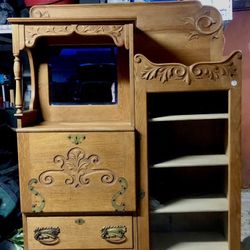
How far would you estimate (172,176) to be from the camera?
1.82 m

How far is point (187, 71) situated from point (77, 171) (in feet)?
2.16

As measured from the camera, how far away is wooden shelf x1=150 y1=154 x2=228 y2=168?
152 cm

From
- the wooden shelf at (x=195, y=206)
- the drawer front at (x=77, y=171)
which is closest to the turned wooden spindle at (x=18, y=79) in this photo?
the drawer front at (x=77, y=171)

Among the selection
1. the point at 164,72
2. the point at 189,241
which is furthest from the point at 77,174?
the point at 189,241

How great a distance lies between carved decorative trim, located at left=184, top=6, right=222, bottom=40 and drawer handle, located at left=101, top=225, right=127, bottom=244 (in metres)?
1.02

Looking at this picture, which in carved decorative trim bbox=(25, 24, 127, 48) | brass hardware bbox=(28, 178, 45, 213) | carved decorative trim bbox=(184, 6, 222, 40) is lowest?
brass hardware bbox=(28, 178, 45, 213)

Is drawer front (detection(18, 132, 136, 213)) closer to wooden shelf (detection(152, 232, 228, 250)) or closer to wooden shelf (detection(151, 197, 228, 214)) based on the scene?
wooden shelf (detection(151, 197, 228, 214))

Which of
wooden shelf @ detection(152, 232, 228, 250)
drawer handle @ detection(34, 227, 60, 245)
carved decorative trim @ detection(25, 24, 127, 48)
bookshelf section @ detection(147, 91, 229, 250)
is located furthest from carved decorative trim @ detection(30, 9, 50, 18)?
wooden shelf @ detection(152, 232, 228, 250)

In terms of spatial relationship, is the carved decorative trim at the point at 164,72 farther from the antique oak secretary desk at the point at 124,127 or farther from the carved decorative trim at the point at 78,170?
the carved decorative trim at the point at 78,170

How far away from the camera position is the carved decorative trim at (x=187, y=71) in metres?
1.45

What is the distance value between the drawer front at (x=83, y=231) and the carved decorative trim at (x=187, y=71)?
662 mm

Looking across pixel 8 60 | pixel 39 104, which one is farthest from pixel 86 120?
pixel 8 60

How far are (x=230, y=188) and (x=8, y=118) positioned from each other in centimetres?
140

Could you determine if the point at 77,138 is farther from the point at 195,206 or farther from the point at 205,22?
the point at 205,22
